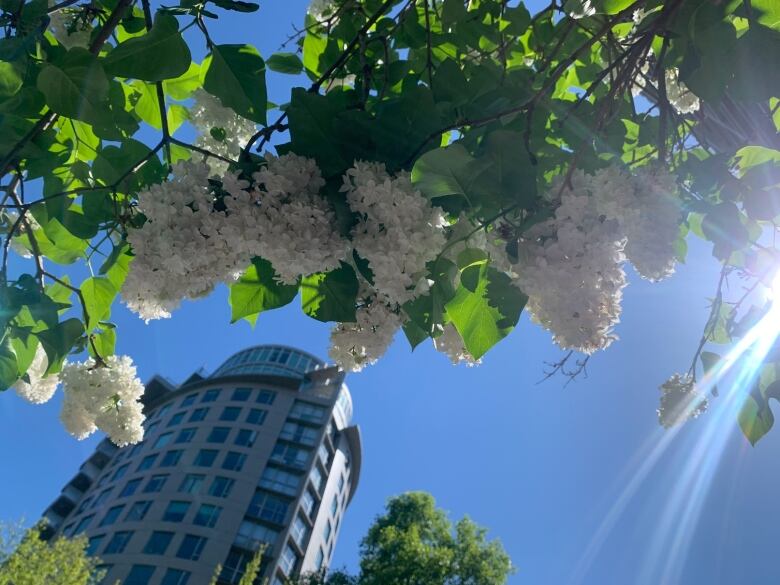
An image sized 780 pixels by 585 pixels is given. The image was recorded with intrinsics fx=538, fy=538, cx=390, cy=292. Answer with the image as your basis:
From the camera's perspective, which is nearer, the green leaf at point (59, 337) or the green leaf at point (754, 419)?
the green leaf at point (754, 419)

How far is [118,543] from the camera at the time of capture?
1163 inches

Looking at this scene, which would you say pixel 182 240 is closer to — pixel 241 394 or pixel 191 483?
pixel 191 483

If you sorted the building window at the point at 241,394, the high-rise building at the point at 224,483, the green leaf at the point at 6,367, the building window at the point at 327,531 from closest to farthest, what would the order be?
the green leaf at the point at 6,367
the high-rise building at the point at 224,483
the building window at the point at 327,531
the building window at the point at 241,394

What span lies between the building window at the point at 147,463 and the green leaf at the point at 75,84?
122 feet

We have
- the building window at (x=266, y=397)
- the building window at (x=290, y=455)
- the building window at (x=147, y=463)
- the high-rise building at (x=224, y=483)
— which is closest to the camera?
the high-rise building at (x=224, y=483)

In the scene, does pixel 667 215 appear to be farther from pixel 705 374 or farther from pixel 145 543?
pixel 145 543

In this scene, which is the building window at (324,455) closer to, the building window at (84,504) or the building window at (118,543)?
the building window at (118,543)

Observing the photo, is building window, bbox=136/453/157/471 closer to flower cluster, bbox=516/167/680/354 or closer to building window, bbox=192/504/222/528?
building window, bbox=192/504/222/528

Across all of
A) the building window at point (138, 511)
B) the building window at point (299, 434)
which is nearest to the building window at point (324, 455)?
the building window at point (299, 434)

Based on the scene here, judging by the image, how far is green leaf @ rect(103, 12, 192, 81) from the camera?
1197 mm

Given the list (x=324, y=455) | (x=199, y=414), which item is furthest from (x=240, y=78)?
(x=199, y=414)

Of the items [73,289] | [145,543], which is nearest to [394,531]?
[145,543]

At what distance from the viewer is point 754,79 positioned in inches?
42.6

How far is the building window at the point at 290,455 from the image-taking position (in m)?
33.1
